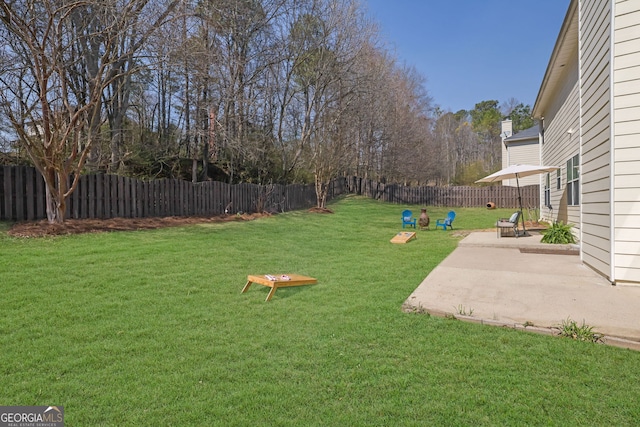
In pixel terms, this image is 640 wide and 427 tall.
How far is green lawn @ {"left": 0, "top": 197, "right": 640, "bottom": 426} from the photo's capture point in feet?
6.96

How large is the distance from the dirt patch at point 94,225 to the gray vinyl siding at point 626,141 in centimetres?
1013

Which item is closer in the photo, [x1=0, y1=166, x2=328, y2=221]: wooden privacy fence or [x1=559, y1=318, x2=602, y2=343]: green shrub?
[x1=559, y1=318, x2=602, y2=343]: green shrub

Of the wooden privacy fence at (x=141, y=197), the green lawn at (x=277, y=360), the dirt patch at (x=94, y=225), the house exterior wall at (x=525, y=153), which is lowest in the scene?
the green lawn at (x=277, y=360)

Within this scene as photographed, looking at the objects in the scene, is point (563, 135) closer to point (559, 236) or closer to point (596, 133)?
point (559, 236)

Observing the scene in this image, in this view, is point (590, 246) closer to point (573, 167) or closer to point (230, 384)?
point (573, 167)

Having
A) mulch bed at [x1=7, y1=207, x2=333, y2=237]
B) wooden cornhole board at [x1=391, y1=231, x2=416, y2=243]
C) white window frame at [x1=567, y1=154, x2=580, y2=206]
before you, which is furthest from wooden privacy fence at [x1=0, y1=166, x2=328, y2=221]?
white window frame at [x1=567, y1=154, x2=580, y2=206]

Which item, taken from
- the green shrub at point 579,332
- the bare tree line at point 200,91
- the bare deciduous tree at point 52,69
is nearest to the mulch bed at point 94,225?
the bare deciduous tree at point 52,69

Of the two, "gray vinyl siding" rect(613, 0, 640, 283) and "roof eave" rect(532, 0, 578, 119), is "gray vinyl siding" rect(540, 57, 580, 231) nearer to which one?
"roof eave" rect(532, 0, 578, 119)

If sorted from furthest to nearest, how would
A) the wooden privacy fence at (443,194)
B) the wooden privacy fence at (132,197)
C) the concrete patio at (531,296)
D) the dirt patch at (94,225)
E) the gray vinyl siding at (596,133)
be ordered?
the wooden privacy fence at (443,194) < the wooden privacy fence at (132,197) < the dirt patch at (94,225) < the gray vinyl siding at (596,133) < the concrete patio at (531,296)

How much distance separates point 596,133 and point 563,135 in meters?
4.97

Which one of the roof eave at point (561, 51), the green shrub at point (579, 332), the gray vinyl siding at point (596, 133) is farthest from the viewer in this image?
the roof eave at point (561, 51)

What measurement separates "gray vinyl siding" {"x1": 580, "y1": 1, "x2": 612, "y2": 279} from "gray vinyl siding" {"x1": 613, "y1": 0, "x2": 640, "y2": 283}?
14 centimetres

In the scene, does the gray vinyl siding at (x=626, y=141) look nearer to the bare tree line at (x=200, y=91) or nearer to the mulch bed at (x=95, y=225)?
the bare tree line at (x=200, y=91)

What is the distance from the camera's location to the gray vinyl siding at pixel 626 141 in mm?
4488
